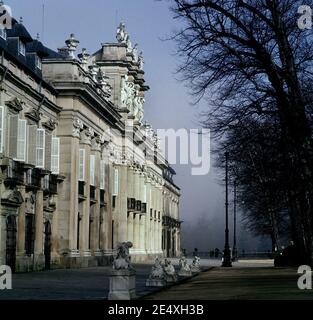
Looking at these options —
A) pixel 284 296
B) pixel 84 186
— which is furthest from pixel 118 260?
pixel 84 186

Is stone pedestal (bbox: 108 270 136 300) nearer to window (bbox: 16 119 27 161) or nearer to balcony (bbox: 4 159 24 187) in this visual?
balcony (bbox: 4 159 24 187)

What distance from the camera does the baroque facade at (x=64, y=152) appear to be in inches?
1368

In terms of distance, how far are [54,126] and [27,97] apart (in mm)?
5662

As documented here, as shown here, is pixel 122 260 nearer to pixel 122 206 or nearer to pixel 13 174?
pixel 13 174

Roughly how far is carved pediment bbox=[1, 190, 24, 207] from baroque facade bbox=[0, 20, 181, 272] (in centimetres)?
5

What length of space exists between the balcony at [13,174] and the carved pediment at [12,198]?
17.7 inches

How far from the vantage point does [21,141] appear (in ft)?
115

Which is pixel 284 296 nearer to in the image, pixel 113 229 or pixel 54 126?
pixel 54 126

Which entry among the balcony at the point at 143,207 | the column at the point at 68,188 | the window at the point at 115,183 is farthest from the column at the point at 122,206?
the column at the point at 68,188

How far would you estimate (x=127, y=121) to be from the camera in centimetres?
6266

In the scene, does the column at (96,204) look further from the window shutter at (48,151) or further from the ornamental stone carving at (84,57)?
the window shutter at (48,151)

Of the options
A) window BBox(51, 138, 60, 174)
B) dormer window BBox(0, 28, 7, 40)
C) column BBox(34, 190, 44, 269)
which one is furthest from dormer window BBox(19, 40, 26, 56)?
column BBox(34, 190, 44, 269)

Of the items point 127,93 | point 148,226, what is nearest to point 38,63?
point 127,93

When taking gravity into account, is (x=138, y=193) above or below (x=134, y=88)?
below
